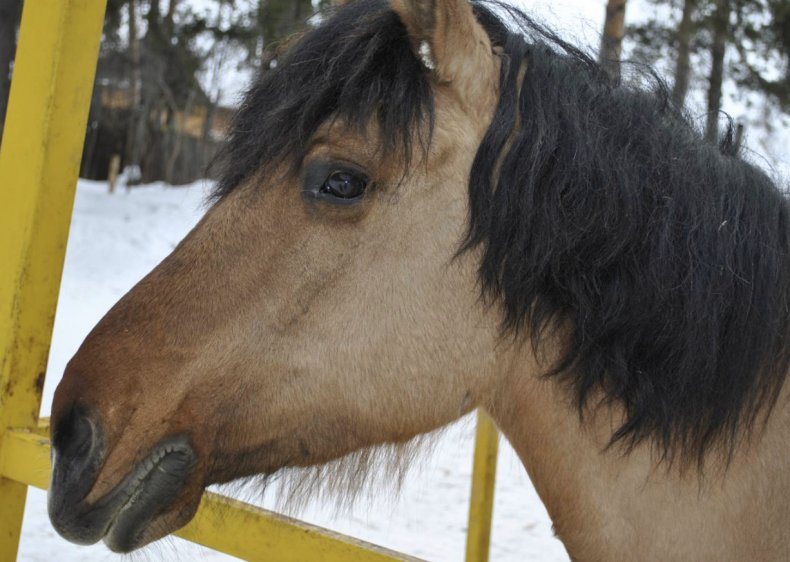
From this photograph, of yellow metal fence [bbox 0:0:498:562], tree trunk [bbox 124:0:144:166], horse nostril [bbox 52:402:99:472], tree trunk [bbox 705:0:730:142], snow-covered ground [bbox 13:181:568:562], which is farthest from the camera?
tree trunk [bbox 124:0:144:166]

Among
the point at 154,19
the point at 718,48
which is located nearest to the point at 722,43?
the point at 718,48

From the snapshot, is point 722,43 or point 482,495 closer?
point 482,495

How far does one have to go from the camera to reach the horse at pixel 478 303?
1.72 metres

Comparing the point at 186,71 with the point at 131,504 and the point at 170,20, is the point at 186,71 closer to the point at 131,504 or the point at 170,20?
the point at 170,20

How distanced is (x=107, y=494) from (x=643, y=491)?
116 cm

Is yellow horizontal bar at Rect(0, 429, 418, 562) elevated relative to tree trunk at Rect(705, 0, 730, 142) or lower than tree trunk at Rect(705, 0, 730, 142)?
lower

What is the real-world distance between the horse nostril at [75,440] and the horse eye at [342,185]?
0.70 meters

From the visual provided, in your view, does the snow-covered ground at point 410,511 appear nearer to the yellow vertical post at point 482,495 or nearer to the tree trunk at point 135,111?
the yellow vertical post at point 482,495

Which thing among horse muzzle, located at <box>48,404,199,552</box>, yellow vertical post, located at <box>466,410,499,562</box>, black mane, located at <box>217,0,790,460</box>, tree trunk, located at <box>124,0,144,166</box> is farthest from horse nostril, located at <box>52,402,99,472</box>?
tree trunk, located at <box>124,0,144,166</box>

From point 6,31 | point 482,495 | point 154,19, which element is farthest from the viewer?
point 154,19

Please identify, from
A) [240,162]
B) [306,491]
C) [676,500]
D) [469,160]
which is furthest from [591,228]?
[306,491]

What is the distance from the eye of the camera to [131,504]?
165 cm

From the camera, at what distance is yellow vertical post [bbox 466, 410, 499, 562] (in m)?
3.12

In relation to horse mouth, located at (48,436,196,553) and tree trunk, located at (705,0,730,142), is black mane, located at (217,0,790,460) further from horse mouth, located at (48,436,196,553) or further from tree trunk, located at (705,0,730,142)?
tree trunk, located at (705,0,730,142)
